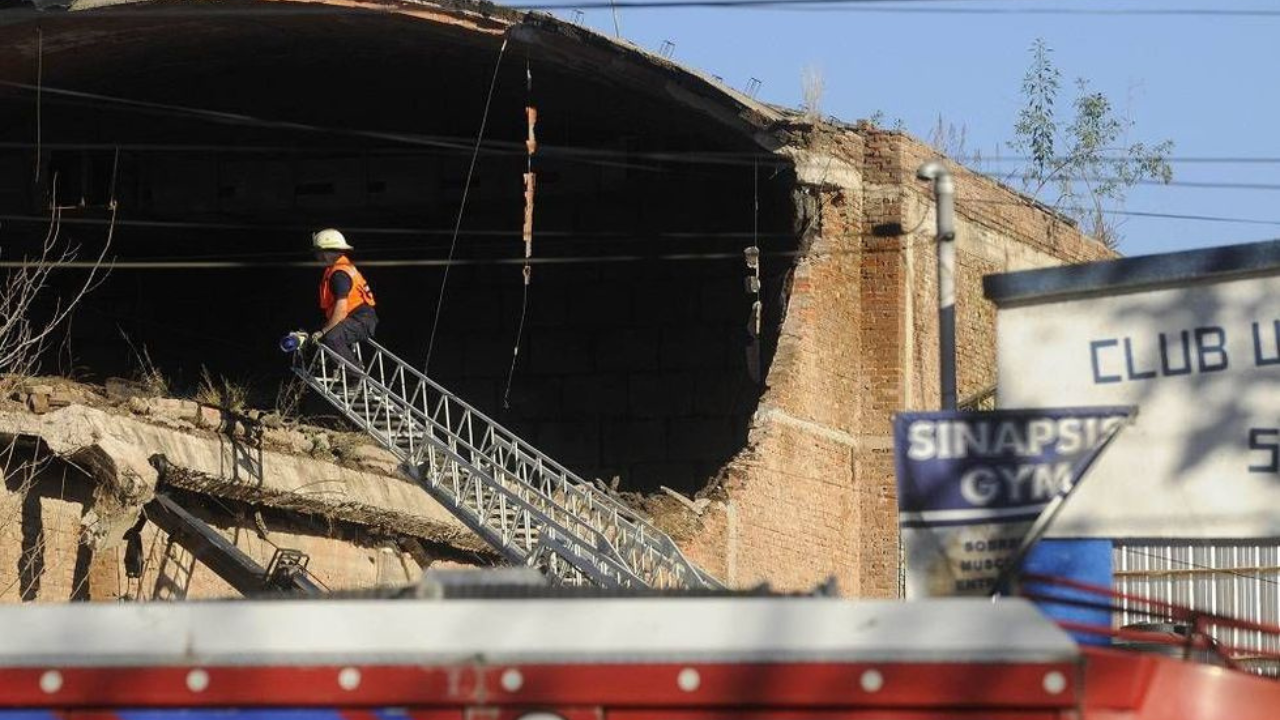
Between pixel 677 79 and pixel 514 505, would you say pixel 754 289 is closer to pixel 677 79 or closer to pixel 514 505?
pixel 677 79

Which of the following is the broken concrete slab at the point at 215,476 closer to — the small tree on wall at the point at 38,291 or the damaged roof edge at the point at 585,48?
the small tree on wall at the point at 38,291

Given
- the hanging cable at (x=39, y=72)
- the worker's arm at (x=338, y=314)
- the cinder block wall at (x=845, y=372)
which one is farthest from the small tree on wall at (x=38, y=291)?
the cinder block wall at (x=845, y=372)

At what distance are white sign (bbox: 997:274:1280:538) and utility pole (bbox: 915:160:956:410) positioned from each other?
9.47 feet

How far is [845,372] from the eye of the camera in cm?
2775

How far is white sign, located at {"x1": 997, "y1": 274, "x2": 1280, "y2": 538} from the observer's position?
8.85 metres

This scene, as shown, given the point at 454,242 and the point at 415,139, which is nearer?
the point at 415,139

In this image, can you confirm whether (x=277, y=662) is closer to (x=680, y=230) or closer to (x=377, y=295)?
(x=680, y=230)

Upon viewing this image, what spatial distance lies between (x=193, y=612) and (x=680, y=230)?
2396 centimetres

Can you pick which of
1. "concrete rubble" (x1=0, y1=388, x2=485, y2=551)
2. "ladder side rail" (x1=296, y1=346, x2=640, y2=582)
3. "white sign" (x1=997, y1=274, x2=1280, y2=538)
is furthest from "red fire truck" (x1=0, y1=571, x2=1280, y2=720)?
"concrete rubble" (x1=0, y1=388, x2=485, y2=551)

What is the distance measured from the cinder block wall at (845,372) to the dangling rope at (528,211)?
129 inches

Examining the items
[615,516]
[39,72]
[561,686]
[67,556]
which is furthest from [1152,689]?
[39,72]

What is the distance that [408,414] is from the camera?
69.4 feet

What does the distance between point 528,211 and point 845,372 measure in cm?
494

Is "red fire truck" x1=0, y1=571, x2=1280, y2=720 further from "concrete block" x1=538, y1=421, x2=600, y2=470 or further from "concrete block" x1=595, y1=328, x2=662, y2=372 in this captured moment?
"concrete block" x1=595, y1=328, x2=662, y2=372
